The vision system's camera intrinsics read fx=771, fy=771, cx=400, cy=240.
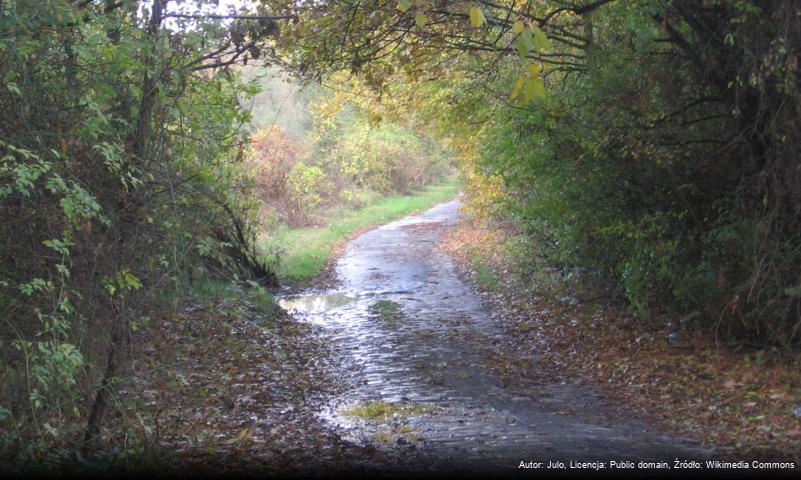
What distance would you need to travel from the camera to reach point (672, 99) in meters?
9.62

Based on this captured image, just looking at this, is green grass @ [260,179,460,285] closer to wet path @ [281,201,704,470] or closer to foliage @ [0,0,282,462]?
wet path @ [281,201,704,470]

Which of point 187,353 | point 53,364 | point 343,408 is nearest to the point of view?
point 53,364

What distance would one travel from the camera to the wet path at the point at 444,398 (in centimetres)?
682

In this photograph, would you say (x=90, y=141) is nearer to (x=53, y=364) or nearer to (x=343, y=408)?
(x=53, y=364)

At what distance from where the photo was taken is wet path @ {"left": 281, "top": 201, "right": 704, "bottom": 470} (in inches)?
269

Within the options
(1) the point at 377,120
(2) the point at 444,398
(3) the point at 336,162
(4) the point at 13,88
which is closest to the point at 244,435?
(2) the point at 444,398

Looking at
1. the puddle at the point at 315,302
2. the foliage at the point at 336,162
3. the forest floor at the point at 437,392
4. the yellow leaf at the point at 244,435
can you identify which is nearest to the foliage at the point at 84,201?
the forest floor at the point at 437,392

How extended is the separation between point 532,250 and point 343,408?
9.13m

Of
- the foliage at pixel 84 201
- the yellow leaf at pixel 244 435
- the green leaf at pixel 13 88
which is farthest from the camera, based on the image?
the yellow leaf at pixel 244 435

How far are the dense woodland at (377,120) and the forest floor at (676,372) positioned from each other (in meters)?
0.37

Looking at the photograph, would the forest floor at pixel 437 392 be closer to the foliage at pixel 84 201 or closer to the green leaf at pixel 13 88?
→ the foliage at pixel 84 201

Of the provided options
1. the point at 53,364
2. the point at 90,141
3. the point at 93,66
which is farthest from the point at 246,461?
the point at 93,66

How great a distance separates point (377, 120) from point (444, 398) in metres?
7.74

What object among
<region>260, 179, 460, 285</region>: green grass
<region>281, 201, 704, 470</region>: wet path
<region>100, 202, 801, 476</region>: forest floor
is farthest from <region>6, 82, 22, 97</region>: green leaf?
<region>260, 179, 460, 285</region>: green grass
